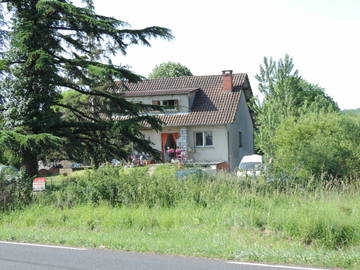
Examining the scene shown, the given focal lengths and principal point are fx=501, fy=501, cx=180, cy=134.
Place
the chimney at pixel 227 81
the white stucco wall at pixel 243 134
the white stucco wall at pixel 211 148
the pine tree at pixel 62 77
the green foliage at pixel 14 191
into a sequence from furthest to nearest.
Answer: the chimney at pixel 227 81 < the white stucco wall at pixel 243 134 < the white stucco wall at pixel 211 148 < the pine tree at pixel 62 77 < the green foliage at pixel 14 191

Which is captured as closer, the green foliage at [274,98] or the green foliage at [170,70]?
the green foliage at [274,98]

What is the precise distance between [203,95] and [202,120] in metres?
3.26

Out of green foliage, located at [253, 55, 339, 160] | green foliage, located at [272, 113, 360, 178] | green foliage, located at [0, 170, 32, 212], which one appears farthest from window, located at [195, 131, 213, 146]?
green foliage, located at [0, 170, 32, 212]

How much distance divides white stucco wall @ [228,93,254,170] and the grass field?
77.8ft

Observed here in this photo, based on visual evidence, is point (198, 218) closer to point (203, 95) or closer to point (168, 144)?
point (168, 144)

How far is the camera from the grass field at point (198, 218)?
9.89 m

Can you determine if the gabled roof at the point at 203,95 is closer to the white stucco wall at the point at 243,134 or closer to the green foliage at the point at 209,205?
the white stucco wall at the point at 243,134

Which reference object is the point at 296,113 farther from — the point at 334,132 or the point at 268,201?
the point at 268,201

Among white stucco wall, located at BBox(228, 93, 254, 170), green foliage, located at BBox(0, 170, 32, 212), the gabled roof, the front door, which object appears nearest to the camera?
green foliage, located at BBox(0, 170, 32, 212)

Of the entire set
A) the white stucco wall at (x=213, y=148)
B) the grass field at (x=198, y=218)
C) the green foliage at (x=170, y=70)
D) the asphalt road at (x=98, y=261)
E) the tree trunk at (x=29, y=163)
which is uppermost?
the green foliage at (x=170, y=70)

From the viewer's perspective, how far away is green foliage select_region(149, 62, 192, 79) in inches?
2938

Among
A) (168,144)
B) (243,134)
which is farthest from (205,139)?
(243,134)

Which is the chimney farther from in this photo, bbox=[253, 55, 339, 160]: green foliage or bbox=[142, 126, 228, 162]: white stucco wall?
bbox=[253, 55, 339, 160]: green foliage

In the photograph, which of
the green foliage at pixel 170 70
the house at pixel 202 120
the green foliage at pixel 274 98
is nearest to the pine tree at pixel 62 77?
the green foliage at pixel 274 98
